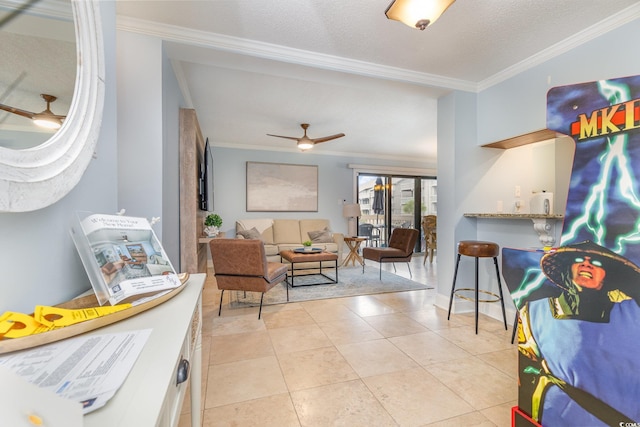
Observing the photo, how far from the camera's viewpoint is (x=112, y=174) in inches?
44.9

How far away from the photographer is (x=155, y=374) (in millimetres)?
479

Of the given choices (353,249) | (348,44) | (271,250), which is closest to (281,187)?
(271,250)

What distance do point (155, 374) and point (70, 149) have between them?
660 millimetres

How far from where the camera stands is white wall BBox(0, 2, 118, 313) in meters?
0.62

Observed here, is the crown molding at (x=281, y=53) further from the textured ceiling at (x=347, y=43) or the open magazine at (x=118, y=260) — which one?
the open magazine at (x=118, y=260)

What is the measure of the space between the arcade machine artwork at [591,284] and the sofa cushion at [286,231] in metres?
4.96

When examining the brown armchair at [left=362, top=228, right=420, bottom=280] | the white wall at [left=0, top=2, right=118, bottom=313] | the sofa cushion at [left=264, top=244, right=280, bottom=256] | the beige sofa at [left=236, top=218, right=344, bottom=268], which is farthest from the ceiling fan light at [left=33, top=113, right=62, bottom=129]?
the beige sofa at [left=236, top=218, right=344, bottom=268]

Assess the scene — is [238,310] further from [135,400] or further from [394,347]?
[135,400]

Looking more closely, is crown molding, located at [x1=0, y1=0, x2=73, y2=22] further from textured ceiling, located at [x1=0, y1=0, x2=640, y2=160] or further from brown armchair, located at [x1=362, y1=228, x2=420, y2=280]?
brown armchair, located at [x1=362, y1=228, x2=420, y2=280]

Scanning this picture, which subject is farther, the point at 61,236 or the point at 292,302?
the point at 292,302

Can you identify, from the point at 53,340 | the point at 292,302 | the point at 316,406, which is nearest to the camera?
the point at 53,340

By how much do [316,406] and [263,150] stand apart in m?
5.39

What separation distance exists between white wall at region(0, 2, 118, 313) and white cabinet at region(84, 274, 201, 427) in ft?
0.76

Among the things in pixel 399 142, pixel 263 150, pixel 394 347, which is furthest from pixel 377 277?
pixel 263 150
